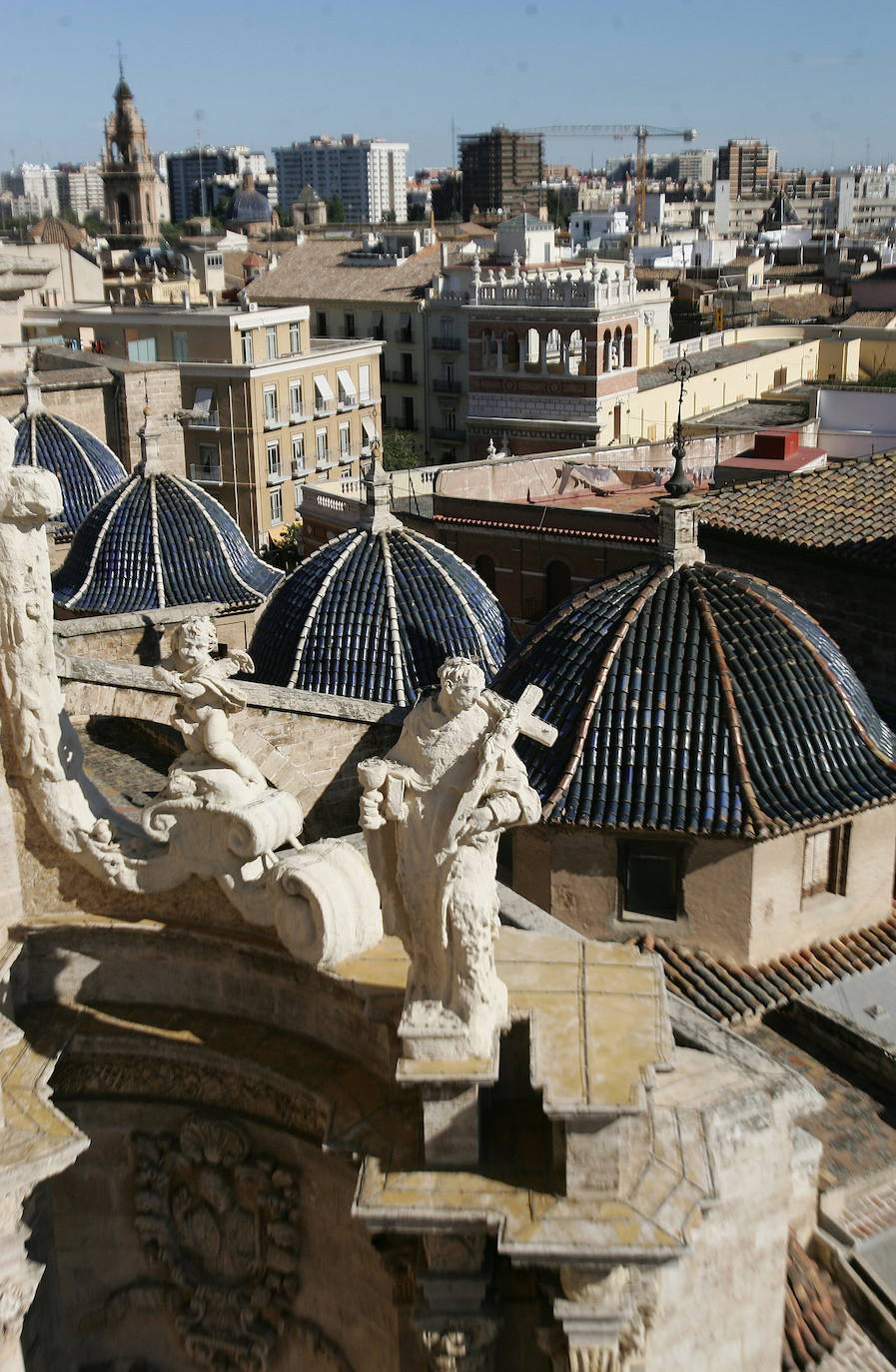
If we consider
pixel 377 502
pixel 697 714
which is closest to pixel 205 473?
pixel 377 502

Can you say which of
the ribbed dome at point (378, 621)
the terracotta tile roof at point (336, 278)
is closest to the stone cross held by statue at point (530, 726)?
the ribbed dome at point (378, 621)

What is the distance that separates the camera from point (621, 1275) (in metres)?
7.93

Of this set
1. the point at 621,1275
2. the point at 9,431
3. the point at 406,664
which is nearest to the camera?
the point at 621,1275

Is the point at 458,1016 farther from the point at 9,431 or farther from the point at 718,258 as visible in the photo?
the point at 718,258

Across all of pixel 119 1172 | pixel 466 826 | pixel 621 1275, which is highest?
pixel 466 826

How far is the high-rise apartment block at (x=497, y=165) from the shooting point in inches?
7456

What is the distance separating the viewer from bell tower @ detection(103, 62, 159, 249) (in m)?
122

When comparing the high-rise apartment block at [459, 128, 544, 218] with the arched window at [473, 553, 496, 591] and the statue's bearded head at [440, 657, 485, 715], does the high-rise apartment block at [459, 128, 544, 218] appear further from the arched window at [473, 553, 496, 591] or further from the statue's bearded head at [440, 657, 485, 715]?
the statue's bearded head at [440, 657, 485, 715]

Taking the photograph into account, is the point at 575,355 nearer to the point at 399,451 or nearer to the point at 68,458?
the point at 399,451

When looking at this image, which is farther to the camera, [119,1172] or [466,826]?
[119,1172]

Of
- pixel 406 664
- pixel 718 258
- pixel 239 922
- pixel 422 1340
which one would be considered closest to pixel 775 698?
pixel 406 664

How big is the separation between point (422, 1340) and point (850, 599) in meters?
15.8

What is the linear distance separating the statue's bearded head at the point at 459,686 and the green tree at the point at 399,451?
52242 millimetres

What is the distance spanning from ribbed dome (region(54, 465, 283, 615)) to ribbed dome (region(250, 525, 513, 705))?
334cm
